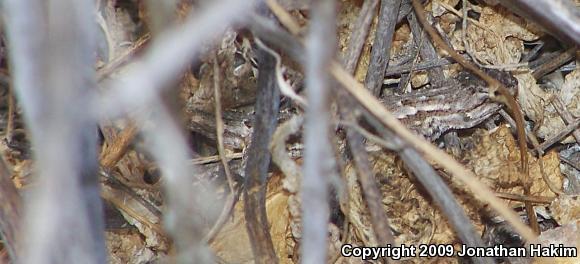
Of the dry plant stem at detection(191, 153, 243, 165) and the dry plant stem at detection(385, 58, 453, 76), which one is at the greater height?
the dry plant stem at detection(385, 58, 453, 76)

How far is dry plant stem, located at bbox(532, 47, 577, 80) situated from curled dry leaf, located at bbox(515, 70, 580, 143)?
2 centimetres

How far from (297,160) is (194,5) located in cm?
30

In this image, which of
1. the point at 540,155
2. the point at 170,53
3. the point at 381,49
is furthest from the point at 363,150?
the point at 540,155

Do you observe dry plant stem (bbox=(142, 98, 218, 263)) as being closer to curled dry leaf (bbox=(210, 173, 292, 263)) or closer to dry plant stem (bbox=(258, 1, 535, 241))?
dry plant stem (bbox=(258, 1, 535, 241))

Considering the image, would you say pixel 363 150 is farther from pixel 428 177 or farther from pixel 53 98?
pixel 53 98

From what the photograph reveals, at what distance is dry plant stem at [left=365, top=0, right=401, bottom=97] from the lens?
103 centimetres

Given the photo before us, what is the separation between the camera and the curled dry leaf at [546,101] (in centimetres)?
106

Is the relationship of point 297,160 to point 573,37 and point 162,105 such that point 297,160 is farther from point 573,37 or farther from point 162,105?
point 162,105

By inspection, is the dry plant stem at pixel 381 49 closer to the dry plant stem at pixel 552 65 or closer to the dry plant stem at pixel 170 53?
the dry plant stem at pixel 552 65

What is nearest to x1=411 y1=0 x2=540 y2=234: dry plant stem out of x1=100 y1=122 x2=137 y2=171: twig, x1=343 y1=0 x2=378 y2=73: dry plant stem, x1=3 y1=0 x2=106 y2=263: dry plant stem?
x1=343 y1=0 x2=378 y2=73: dry plant stem

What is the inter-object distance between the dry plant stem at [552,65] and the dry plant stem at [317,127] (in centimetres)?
72

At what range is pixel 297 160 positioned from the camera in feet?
3.34

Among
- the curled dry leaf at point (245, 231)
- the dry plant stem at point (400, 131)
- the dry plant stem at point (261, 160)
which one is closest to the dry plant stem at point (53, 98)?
the dry plant stem at point (400, 131)
